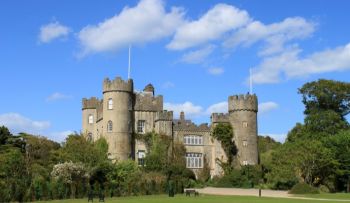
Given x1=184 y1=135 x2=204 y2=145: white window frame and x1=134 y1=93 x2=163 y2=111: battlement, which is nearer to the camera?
x1=134 y1=93 x2=163 y2=111: battlement

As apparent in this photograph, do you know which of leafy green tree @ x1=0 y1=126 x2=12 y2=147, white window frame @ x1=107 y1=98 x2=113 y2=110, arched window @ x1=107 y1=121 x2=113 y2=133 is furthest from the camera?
white window frame @ x1=107 y1=98 x2=113 y2=110

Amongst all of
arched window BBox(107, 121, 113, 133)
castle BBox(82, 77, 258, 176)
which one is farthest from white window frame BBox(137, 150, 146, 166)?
arched window BBox(107, 121, 113, 133)

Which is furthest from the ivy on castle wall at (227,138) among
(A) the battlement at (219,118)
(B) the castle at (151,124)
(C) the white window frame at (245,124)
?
(C) the white window frame at (245,124)

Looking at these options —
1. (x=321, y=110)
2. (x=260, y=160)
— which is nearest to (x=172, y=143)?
(x=260, y=160)

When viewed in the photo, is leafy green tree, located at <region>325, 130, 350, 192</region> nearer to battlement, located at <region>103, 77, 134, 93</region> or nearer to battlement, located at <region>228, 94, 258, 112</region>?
battlement, located at <region>228, 94, 258, 112</region>

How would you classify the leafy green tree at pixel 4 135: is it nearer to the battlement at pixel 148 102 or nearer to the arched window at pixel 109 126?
the arched window at pixel 109 126

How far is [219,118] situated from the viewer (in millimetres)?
67688

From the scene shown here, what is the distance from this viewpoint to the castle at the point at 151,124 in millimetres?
62781

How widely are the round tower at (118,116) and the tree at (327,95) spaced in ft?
70.1

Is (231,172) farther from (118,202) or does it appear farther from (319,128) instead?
(118,202)

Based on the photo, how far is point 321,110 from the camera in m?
67.0

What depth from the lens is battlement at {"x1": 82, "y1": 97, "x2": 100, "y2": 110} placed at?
226 feet

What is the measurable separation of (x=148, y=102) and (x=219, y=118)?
884 centimetres


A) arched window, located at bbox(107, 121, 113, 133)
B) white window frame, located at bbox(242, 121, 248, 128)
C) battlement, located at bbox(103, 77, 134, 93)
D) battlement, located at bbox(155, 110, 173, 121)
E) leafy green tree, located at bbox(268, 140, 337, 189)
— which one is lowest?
leafy green tree, located at bbox(268, 140, 337, 189)
